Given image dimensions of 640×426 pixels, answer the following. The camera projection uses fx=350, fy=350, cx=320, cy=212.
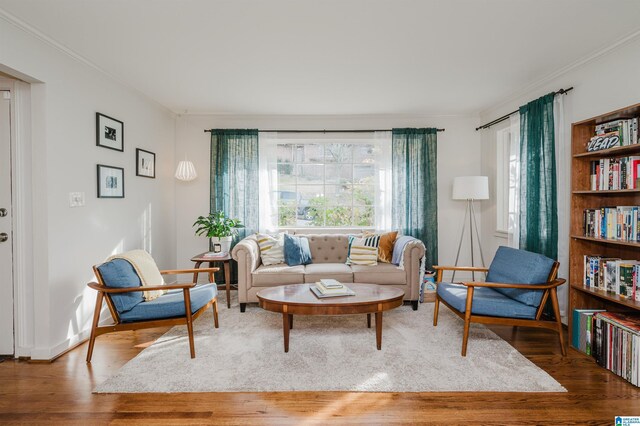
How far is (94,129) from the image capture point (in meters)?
3.38

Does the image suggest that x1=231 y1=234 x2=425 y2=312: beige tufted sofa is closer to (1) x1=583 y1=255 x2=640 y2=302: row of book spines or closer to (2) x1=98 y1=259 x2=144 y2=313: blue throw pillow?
(2) x1=98 y1=259 x2=144 y2=313: blue throw pillow

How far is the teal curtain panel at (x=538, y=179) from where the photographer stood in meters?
3.51

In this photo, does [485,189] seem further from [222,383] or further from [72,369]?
[72,369]

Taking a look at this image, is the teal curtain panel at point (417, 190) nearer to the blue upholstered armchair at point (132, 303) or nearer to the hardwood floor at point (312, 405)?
the hardwood floor at point (312, 405)

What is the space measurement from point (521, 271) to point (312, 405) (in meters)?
2.16

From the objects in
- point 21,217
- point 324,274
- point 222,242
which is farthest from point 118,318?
point 324,274

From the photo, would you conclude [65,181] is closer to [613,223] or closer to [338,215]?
[338,215]

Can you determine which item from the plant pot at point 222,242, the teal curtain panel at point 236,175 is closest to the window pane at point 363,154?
the teal curtain panel at point 236,175

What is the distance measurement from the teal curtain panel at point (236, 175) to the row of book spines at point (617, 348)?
397 cm

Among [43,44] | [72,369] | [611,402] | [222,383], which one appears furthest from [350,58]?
[72,369]

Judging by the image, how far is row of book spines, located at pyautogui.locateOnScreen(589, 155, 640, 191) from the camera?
260 cm

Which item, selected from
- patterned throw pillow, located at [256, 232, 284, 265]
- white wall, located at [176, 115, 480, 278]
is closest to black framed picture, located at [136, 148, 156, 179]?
white wall, located at [176, 115, 480, 278]

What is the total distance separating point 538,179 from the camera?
3.67 metres

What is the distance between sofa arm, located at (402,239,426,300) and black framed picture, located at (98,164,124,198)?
3.28 meters
